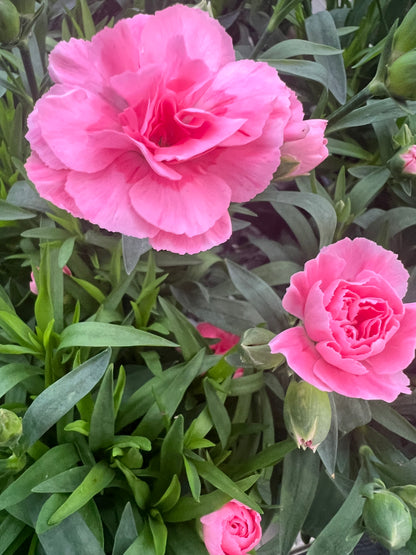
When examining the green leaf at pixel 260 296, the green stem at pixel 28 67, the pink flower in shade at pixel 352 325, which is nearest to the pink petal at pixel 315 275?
the pink flower in shade at pixel 352 325

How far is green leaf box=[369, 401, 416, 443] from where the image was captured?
1.76ft

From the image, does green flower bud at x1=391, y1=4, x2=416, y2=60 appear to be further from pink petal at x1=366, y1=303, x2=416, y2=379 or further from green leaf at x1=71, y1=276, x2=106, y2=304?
green leaf at x1=71, y1=276, x2=106, y2=304

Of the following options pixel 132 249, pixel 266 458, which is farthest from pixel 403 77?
pixel 266 458

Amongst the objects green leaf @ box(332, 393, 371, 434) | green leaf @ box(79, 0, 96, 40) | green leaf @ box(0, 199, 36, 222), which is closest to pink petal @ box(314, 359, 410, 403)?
green leaf @ box(332, 393, 371, 434)

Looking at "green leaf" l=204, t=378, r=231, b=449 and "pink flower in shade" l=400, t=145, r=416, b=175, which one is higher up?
"pink flower in shade" l=400, t=145, r=416, b=175

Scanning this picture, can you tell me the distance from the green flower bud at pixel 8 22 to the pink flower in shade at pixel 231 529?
17.3 inches

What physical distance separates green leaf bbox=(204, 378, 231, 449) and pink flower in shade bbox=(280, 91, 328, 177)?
202 mm

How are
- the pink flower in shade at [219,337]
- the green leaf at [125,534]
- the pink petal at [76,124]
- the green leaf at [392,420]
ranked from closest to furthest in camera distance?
the pink petal at [76,124] → the green leaf at [125,534] → the green leaf at [392,420] → the pink flower in shade at [219,337]

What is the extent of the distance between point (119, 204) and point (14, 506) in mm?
284

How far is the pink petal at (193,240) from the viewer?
364 millimetres

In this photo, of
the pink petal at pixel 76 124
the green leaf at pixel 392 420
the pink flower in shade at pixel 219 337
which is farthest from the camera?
the pink flower in shade at pixel 219 337

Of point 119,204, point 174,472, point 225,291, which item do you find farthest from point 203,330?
point 119,204

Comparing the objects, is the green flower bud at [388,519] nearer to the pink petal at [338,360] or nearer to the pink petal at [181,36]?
the pink petal at [338,360]

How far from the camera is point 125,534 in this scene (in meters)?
0.44
